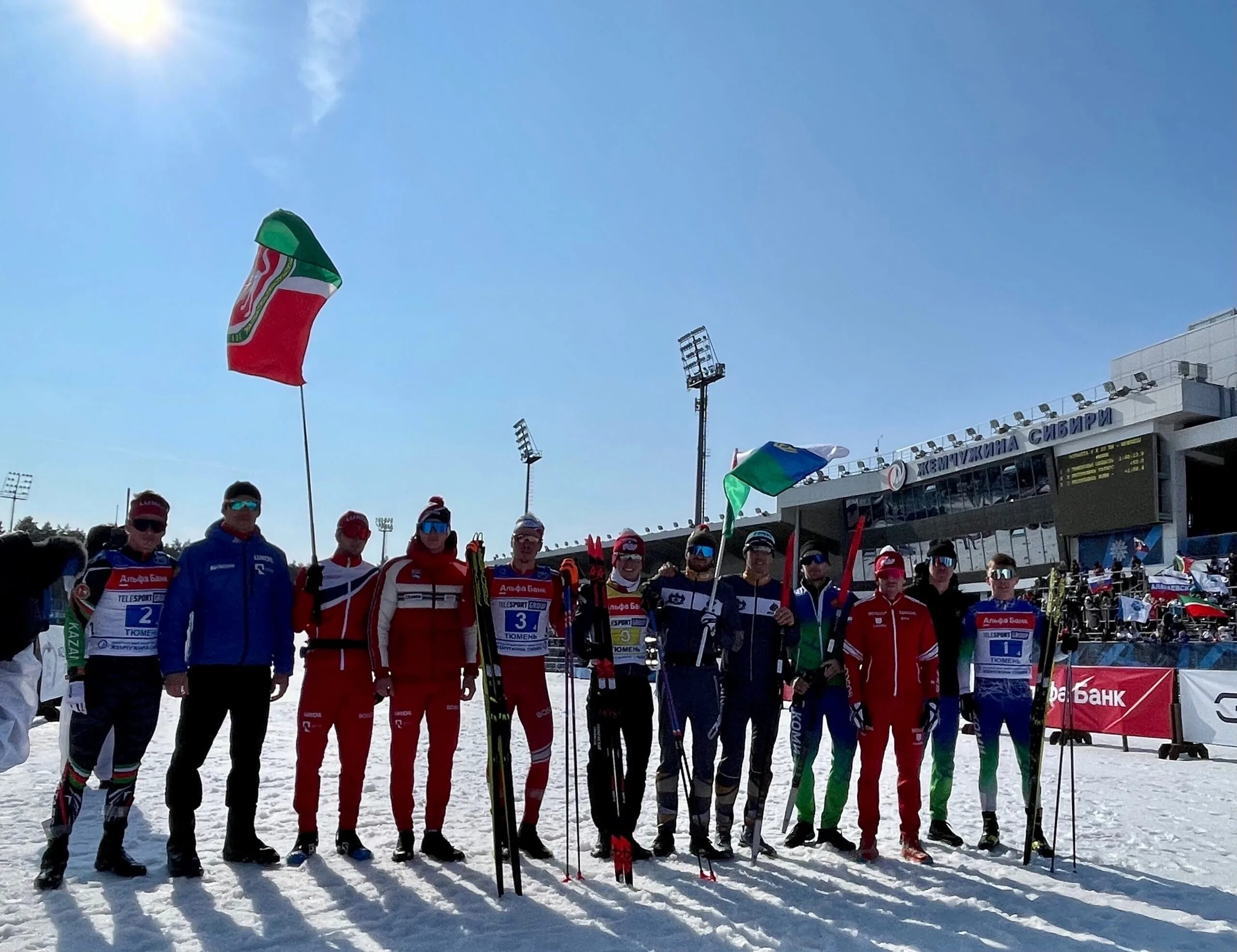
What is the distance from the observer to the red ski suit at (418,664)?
564cm

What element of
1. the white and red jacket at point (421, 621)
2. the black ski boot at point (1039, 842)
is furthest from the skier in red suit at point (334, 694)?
the black ski boot at point (1039, 842)

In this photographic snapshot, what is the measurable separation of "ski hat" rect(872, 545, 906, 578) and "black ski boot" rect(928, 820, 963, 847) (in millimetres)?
1817

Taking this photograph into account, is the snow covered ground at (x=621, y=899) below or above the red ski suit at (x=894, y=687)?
below

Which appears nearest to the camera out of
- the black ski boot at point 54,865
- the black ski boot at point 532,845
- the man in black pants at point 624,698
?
the black ski boot at point 54,865

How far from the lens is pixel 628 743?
5934 mm

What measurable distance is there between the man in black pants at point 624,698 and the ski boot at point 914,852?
1728mm

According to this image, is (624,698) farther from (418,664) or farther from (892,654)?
(892,654)

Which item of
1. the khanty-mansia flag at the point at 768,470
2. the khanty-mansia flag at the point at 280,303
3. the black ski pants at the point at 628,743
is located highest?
the khanty-mansia flag at the point at 280,303

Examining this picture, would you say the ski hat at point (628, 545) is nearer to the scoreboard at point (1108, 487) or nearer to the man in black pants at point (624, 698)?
the man in black pants at point (624, 698)

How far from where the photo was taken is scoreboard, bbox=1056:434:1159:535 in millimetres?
32562

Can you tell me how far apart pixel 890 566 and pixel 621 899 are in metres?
3.11

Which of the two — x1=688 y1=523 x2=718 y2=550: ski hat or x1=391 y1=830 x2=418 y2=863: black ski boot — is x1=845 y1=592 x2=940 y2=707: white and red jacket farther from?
x1=391 y1=830 x2=418 y2=863: black ski boot

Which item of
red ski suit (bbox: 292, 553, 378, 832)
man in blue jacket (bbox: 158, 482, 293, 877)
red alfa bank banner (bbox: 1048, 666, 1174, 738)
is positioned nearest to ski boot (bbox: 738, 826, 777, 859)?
red ski suit (bbox: 292, 553, 378, 832)

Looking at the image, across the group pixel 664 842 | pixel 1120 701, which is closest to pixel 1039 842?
pixel 664 842
